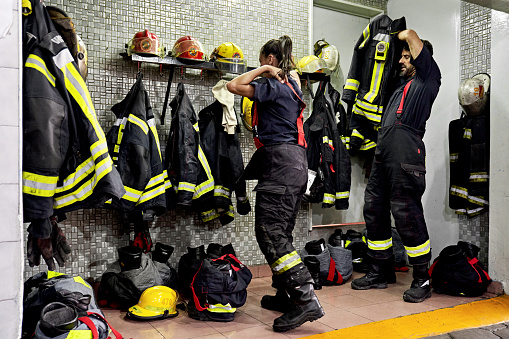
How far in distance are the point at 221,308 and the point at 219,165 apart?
141 cm

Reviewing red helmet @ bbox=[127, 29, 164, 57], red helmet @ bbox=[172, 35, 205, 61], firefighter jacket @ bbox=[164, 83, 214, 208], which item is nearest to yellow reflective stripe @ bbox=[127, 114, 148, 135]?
firefighter jacket @ bbox=[164, 83, 214, 208]

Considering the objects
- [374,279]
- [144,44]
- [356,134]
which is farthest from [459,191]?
[144,44]

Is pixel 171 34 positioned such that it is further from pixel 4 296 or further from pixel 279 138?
pixel 4 296

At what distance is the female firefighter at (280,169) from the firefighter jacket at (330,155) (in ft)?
4.67

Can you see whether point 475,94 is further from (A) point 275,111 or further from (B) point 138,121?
(B) point 138,121

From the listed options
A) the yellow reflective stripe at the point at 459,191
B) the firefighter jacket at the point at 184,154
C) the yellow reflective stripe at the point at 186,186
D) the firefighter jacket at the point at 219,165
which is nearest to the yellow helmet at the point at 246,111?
the firefighter jacket at the point at 219,165

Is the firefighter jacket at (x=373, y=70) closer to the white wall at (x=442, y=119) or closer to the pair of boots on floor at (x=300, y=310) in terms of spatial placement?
the white wall at (x=442, y=119)

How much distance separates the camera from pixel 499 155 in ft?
12.9

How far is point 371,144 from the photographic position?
16.3 ft

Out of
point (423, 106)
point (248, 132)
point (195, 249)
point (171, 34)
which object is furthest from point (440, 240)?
point (171, 34)

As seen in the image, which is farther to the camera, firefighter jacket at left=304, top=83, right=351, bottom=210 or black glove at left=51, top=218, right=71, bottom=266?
firefighter jacket at left=304, top=83, right=351, bottom=210

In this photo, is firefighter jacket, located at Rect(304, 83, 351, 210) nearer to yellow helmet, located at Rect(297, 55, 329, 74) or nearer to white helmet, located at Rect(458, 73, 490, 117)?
yellow helmet, located at Rect(297, 55, 329, 74)

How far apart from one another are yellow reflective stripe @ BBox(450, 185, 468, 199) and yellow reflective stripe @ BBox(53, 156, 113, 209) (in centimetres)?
364

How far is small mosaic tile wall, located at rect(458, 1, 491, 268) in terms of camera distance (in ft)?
14.7
